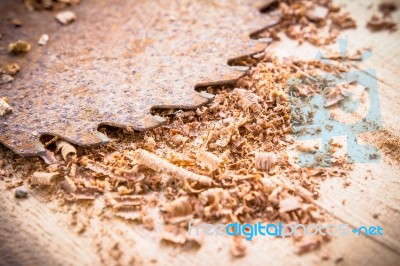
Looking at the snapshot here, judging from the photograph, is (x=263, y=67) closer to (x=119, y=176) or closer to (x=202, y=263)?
(x=119, y=176)

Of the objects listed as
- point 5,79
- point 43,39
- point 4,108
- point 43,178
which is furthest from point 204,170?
point 43,39

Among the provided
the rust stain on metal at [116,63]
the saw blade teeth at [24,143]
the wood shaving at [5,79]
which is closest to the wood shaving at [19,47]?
the rust stain on metal at [116,63]

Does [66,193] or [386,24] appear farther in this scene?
[386,24]

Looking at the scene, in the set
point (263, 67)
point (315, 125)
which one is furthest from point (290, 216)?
point (263, 67)

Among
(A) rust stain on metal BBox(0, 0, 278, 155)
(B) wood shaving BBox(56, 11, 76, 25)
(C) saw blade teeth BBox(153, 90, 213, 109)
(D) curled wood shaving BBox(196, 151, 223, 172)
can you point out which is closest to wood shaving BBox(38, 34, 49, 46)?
(A) rust stain on metal BBox(0, 0, 278, 155)

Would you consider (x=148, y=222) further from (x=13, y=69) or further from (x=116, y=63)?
(x=13, y=69)

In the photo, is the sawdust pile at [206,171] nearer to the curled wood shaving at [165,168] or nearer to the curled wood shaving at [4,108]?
the curled wood shaving at [165,168]
